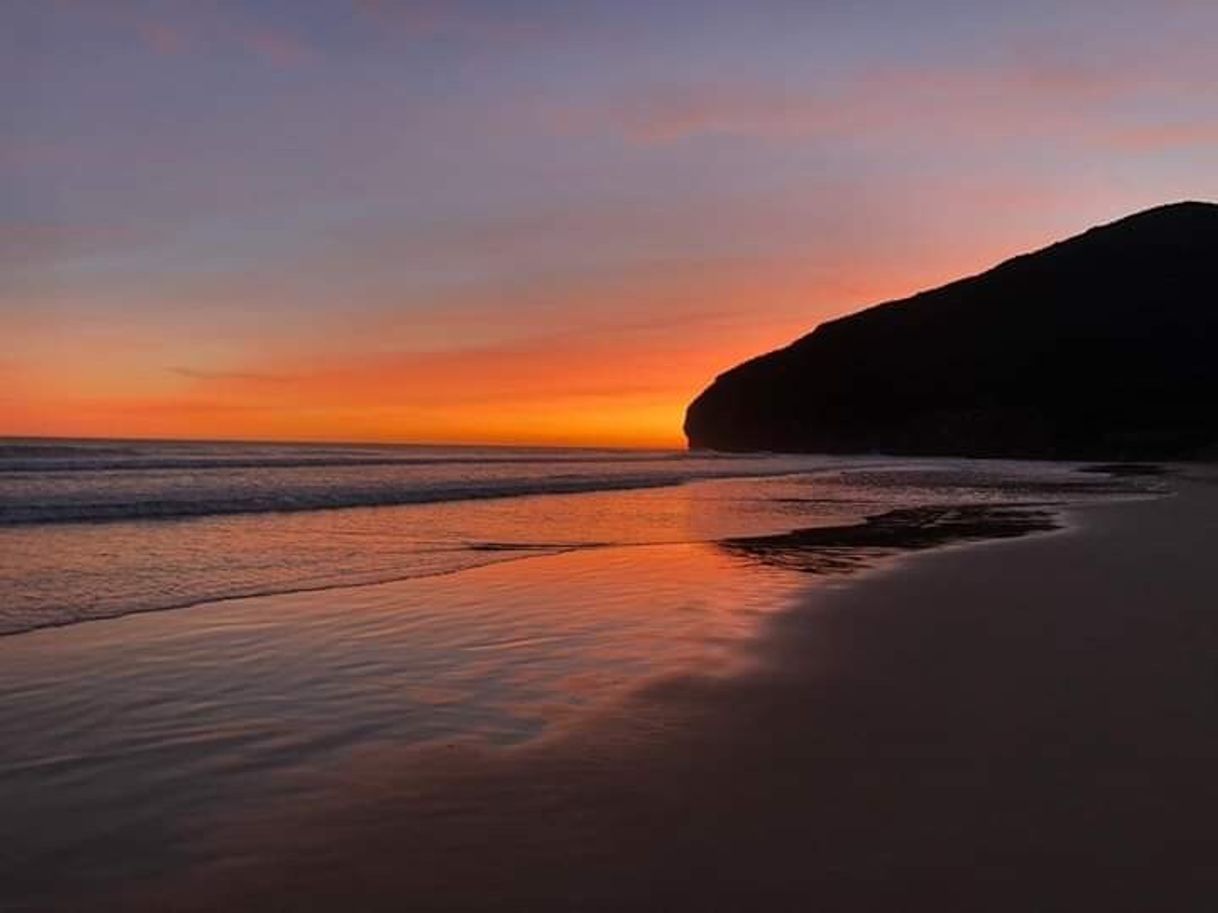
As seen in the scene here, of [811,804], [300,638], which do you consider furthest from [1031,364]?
[811,804]

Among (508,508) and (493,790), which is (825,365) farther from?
(493,790)

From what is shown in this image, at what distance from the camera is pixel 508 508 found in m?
29.1

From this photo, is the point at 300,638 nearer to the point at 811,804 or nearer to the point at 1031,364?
the point at 811,804

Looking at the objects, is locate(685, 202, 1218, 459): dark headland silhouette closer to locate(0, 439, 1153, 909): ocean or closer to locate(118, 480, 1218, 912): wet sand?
locate(0, 439, 1153, 909): ocean

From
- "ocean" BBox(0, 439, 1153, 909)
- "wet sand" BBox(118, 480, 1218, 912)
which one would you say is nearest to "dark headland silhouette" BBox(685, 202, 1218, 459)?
"ocean" BBox(0, 439, 1153, 909)

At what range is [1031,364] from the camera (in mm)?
136875

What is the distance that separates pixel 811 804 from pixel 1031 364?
143 m

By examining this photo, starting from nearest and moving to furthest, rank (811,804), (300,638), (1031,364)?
(811,804) < (300,638) < (1031,364)

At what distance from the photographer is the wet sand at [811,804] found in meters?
4.03

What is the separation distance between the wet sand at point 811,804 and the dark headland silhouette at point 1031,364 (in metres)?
104

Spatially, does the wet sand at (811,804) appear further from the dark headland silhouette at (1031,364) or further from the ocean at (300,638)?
the dark headland silhouette at (1031,364)

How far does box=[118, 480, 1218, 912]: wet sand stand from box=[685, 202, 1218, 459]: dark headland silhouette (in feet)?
343

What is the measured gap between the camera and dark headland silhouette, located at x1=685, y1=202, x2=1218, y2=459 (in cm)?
11919

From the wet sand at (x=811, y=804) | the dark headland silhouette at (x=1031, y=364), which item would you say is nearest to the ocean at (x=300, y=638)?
the wet sand at (x=811, y=804)
